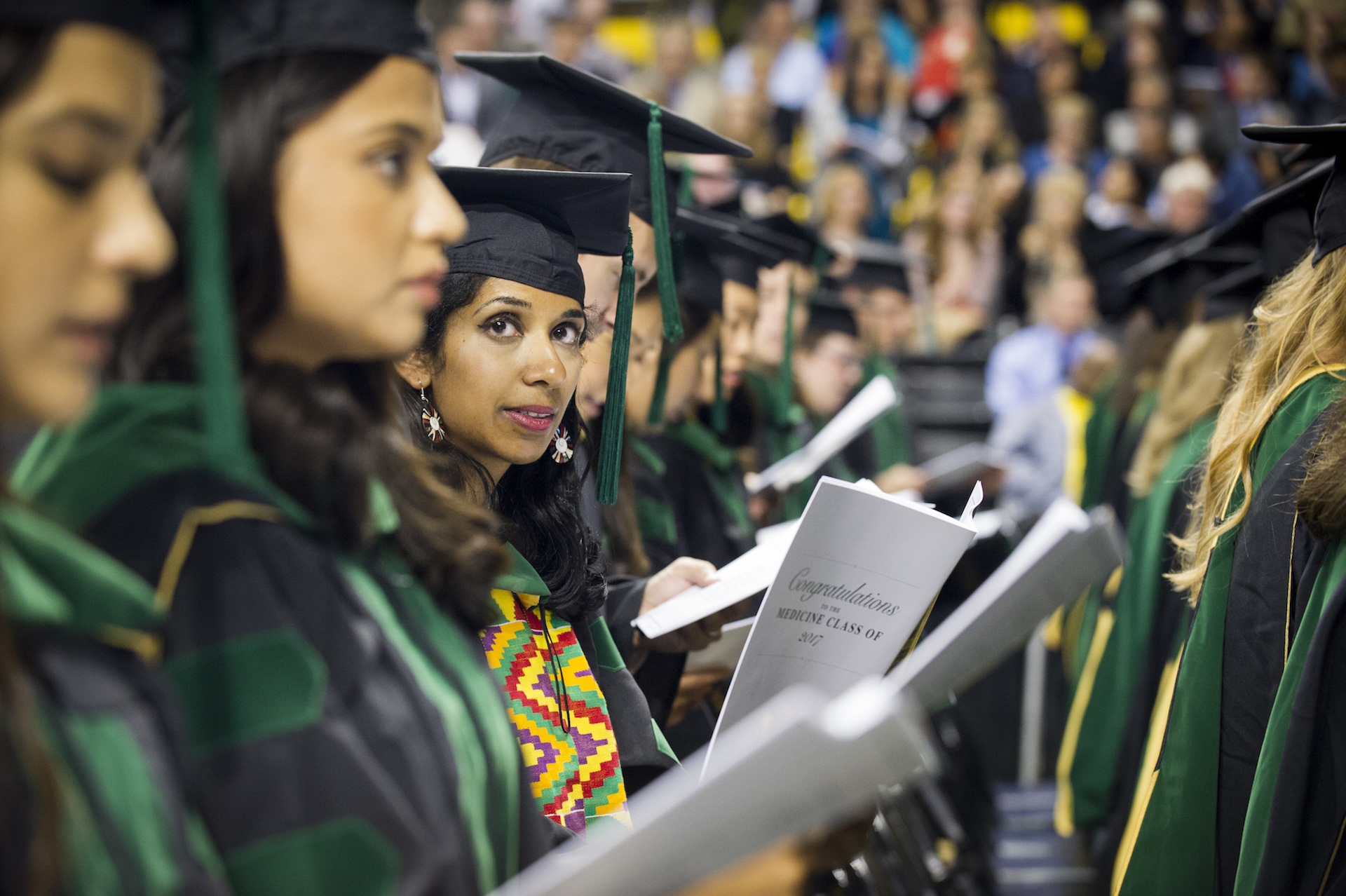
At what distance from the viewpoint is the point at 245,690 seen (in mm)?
987

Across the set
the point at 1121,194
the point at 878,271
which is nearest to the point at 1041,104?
the point at 1121,194

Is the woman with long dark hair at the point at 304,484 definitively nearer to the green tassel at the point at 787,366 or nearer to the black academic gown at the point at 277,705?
the black academic gown at the point at 277,705

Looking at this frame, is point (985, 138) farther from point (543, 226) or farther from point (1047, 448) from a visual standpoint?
point (543, 226)

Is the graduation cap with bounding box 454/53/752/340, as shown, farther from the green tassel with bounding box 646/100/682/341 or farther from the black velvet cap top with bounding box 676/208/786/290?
the black velvet cap top with bounding box 676/208/786/290

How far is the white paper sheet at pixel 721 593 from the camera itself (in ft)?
6.39

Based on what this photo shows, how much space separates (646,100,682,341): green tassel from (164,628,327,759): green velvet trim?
122 cm

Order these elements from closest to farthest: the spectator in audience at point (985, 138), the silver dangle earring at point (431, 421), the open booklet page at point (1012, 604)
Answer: the open booklet page at point (1012, 604) → the silver dangle earring at point (431, 421) → the spectator in audience at point (985, 138)

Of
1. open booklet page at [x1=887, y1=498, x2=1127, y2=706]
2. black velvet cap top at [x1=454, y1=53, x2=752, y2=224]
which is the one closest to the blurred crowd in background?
black velvet cap top at [x1=454, y1=53, x2=752, y2=224]

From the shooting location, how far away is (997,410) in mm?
7605

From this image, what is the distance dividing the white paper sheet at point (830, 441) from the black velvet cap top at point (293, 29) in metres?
2.42

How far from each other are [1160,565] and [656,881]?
3254 millimetres

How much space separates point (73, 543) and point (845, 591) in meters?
1.07

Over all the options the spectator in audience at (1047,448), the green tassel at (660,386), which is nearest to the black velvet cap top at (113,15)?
the green tassel at (660,386)

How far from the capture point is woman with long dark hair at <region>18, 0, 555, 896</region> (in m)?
0.98
